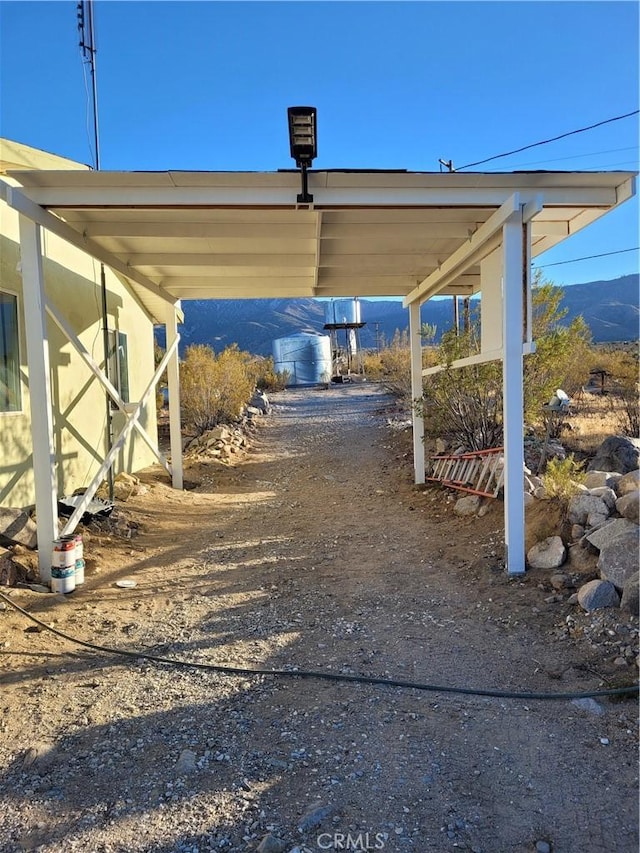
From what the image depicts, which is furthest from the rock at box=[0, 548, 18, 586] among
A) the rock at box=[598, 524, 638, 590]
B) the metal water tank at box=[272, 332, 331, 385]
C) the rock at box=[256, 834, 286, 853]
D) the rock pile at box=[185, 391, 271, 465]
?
the metal water tank at box=[272, 332, 331, 385]

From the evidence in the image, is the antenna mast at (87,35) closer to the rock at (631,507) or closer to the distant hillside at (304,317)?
the rock at (631,507)

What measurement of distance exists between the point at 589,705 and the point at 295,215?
4.43 meters

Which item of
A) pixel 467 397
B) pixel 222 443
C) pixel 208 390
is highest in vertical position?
pixel 208 390

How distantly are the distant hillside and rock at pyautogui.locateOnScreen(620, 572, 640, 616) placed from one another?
236 feet

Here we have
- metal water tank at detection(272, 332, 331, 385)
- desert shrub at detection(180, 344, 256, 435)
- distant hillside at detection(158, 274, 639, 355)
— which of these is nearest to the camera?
desert shrub at detection(180, 344, 256, 435)

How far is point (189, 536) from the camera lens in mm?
6270

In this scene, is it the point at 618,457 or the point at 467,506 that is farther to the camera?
the point at 618,457

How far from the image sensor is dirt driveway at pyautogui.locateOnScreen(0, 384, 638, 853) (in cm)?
205

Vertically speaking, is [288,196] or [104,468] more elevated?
[288,196]

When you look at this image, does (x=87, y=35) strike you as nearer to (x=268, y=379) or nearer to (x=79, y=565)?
(x=79, y=565)

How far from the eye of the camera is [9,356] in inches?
227

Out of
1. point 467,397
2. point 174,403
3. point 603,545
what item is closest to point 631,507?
point 603,545

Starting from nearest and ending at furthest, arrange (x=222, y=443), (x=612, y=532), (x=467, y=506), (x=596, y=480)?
(x=612, y=532) < (x=596, y=480) < (x=467, y=506) < (x=222, y=443)

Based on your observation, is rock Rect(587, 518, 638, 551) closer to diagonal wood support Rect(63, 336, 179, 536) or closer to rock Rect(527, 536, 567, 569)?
rock Rect(527, 536, 567, 569)
